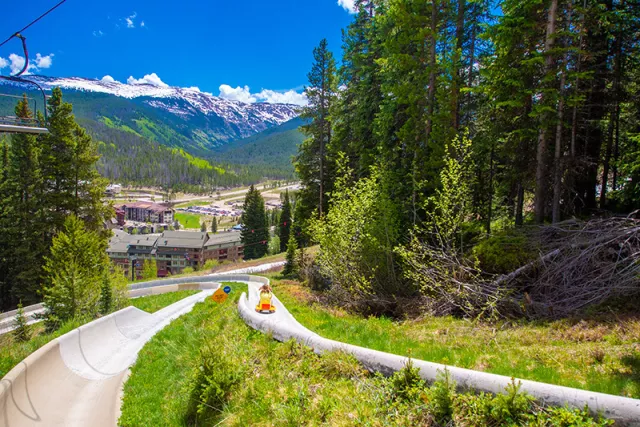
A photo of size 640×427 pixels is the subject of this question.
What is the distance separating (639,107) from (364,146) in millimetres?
13744

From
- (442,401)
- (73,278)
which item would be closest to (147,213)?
(73,278)

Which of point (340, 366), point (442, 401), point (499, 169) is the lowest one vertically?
point (340, 366)

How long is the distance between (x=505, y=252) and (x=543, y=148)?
15.2 feet

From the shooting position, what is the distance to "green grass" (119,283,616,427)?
5199mm

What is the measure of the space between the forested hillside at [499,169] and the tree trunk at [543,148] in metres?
0.05

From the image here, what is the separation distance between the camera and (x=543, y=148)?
1390 cm

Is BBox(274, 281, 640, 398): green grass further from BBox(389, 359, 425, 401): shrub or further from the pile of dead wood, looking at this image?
BBox(389, 359, 425, 401): shrub

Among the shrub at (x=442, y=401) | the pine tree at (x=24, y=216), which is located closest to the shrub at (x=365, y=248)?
the shrub at (x=442, y=401)

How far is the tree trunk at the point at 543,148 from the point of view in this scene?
1329cm

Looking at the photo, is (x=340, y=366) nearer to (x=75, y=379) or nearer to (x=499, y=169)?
(x=75, y=379)

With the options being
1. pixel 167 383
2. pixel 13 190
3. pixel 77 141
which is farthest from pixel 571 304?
pixel 13 190

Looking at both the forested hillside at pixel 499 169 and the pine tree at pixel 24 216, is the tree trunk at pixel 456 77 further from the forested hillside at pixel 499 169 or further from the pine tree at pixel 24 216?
the pine tree at pixel 24 216

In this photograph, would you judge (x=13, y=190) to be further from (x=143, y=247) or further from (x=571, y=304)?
(x=143, y=247)

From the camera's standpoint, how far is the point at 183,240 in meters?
107
